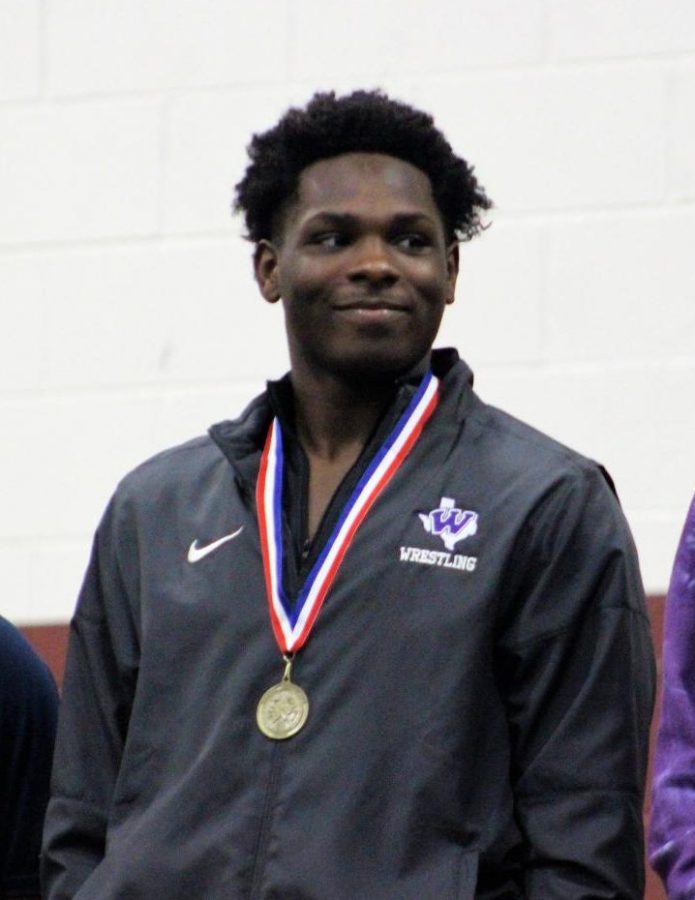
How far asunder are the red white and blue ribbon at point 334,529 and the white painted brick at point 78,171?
1503mm

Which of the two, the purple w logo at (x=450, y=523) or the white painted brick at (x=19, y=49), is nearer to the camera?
the purple w logo at (x=450, y=523)

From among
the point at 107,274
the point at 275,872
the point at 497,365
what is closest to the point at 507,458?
the point at 275,872

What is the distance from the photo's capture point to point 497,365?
480 centimetres

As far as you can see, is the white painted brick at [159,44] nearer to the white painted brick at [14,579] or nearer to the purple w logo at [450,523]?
the white painted brick at [14,579]

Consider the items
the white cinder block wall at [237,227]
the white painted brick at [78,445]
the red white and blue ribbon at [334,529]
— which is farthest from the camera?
the white painted brick at [78,445]

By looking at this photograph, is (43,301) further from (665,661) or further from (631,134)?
(665,661)

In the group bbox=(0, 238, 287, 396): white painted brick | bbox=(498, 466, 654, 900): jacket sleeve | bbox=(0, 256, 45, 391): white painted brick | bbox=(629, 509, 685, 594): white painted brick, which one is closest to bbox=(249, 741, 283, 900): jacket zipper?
bbox=(498, 466, 654, 900): jacket sleeve

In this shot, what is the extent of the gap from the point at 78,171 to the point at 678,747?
7.61ft

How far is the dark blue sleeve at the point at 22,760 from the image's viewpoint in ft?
12.5

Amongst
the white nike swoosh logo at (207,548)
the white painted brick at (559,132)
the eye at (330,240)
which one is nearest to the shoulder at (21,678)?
the white nike swoosh logo at (207,548)

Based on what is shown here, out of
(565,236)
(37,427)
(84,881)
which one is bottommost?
(84,881)

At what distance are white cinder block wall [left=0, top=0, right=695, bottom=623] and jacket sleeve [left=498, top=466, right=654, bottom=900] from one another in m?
1.18

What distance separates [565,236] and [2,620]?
1.40 m

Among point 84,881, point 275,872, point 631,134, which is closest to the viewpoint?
point 275,872
